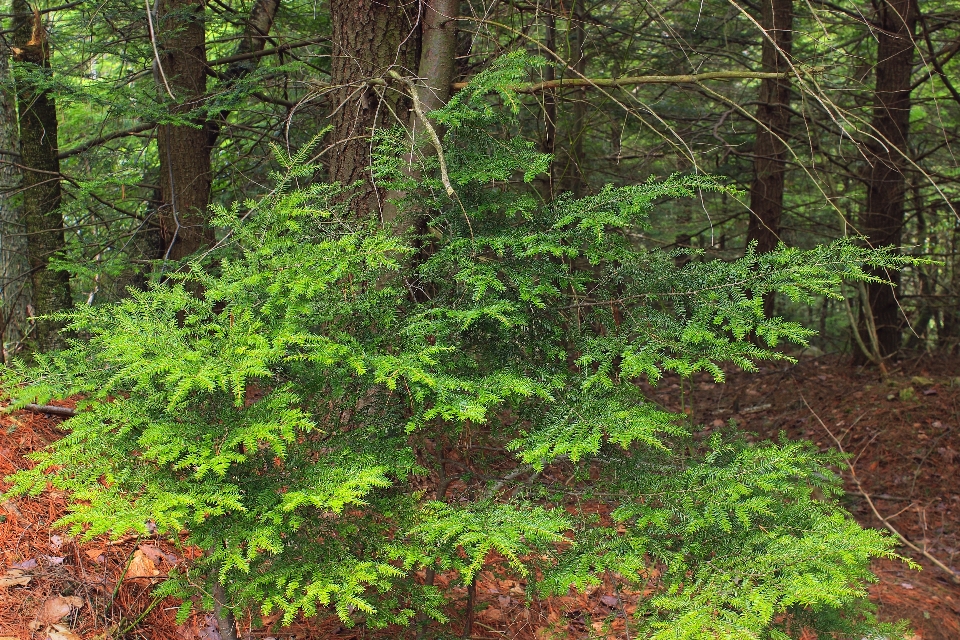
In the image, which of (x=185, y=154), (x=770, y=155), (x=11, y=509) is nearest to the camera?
(x=11, y=509)

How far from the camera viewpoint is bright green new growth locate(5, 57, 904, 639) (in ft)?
7.08

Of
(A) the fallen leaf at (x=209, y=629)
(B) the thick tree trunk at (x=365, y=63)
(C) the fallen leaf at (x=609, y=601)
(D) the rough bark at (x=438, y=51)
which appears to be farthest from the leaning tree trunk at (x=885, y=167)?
(A) the fallen leaf at (x=209, y=629)

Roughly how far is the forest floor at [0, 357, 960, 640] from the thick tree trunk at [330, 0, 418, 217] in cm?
221

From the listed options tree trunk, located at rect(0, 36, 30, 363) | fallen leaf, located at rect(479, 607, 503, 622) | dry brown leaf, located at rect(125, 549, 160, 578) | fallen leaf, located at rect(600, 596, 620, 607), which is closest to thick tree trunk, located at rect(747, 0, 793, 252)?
fallen leaf, located at rect(600, 596, 620, 607)

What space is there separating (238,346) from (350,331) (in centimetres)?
56

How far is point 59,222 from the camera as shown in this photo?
5.34 m

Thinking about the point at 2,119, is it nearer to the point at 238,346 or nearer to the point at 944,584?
the point at 238,346

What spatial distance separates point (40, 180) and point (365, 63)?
9.52 feet

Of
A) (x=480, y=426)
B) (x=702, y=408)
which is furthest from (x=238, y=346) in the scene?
(x=702, y=408)

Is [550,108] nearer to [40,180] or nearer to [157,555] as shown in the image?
[40,180]

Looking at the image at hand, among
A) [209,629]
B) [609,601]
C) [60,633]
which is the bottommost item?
[609,601]

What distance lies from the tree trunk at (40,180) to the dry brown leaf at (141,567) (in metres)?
2.37

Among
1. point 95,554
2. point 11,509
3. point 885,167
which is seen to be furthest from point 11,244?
point 885,167

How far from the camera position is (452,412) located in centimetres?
235
